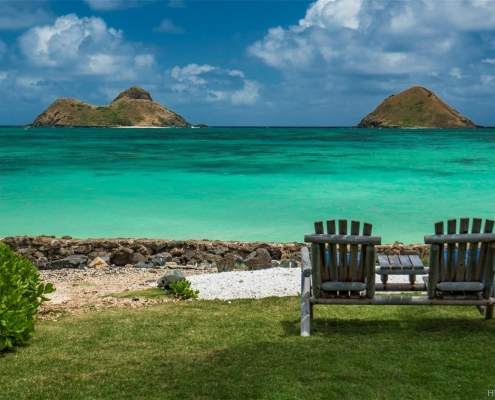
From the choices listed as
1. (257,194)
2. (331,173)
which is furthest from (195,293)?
(331,173)

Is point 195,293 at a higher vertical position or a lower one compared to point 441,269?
lower

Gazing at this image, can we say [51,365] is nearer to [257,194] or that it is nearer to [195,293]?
[195,293]

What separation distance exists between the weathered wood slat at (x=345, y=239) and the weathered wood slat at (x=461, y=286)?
3.12 feet

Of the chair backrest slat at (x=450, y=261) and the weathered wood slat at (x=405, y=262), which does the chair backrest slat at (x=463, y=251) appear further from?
the weathered wood slat at (x=405, y=262)

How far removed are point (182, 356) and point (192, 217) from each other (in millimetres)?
16511

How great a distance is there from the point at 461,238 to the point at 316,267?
1566 mm

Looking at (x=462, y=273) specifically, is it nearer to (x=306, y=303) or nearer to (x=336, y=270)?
(x=336, y=270)

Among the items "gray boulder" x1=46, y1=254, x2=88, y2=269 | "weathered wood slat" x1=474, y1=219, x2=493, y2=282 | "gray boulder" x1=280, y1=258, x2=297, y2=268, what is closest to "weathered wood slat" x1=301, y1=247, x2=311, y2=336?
"weathered wood slat" x1=474, y1=219, x2=493, y2=282

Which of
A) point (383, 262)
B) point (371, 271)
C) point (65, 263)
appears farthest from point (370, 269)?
point (65, 263)

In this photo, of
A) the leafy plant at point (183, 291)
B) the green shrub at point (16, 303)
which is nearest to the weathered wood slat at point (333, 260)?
the leafy plant at point (183, 291)

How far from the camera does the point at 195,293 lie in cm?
846

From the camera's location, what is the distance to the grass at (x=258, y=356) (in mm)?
4602

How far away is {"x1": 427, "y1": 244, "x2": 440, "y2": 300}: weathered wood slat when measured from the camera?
5.87 metres

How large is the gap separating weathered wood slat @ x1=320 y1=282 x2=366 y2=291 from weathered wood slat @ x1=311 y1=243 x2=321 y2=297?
80mm
